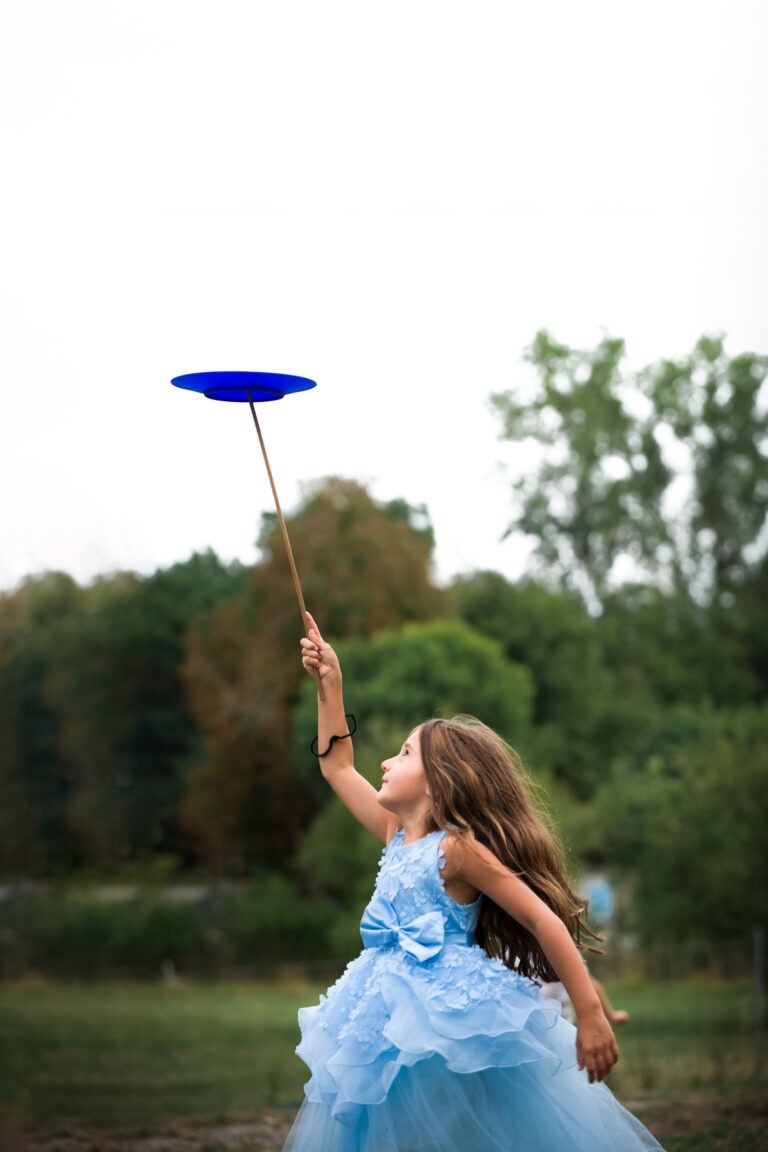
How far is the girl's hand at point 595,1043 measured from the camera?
318cm

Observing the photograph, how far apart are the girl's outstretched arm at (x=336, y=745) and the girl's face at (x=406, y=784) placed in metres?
0.17

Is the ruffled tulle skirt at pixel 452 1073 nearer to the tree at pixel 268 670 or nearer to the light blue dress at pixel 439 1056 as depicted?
the light blue dress at pixel 439 1056

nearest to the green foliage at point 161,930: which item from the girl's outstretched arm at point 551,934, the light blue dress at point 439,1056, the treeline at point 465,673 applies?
the treeline at point 465,673

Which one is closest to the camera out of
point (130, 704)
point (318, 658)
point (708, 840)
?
point (318, 658)

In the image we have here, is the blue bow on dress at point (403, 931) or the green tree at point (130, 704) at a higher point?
the green tree at point (130, 704)

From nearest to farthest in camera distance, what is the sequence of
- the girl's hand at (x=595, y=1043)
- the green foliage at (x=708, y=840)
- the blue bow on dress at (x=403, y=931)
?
the girl's hand at (x=595, y=1043) → the blue bow on dress at (x=403, y=931) → the green foliage at (x=708, y=840)

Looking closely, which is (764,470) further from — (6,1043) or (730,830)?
(6,1043)

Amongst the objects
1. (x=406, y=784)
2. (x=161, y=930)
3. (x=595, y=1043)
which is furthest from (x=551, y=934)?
(x=161, y=930)

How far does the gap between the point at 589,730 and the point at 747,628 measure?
17.6 feet

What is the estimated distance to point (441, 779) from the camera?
→ 11.6 ft

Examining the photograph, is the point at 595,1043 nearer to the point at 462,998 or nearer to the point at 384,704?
the point at 462,998

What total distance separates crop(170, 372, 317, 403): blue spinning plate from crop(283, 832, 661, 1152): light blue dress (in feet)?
4.08

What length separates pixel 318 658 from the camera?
3.85 metres

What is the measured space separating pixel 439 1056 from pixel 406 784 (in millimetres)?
619
